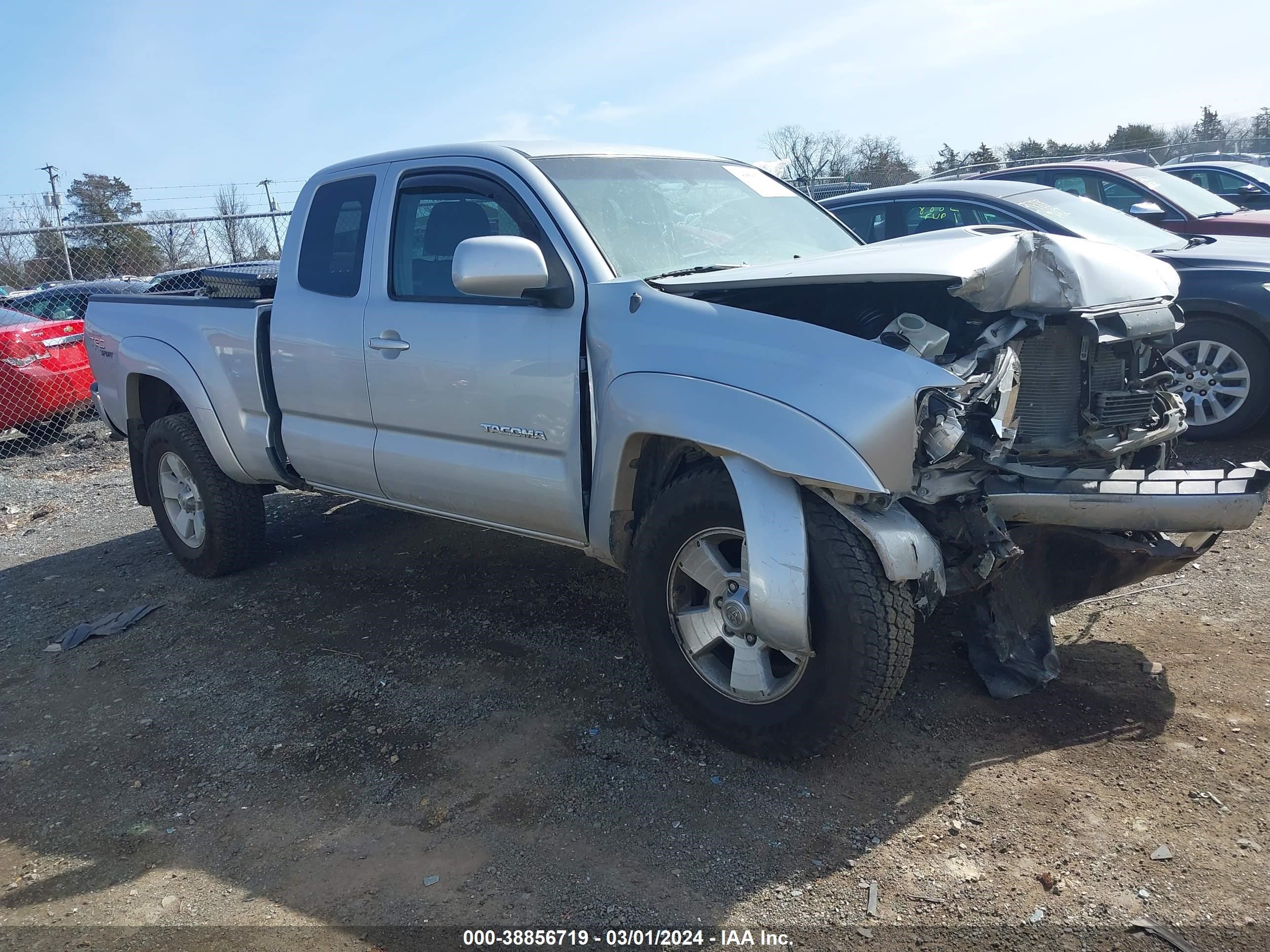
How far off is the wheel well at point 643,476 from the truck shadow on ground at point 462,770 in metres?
0.66

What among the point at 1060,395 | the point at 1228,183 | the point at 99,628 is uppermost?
the point at 1228,183

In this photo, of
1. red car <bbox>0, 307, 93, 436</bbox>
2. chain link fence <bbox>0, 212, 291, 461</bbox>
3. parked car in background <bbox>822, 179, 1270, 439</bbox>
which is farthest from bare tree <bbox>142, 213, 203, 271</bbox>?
parked car in background <bbox>822, 179, 1270, 439</bbox>

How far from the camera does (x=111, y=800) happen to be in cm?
347

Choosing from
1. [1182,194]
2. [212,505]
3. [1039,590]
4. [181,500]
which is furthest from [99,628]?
[1182,194]

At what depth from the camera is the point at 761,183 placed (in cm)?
489

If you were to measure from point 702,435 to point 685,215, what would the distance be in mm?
1435

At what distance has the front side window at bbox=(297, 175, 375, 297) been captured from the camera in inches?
177

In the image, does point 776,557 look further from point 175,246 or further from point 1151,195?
point 175,246

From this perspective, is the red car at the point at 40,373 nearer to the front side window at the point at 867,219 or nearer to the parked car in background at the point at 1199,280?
the front side window at the point at 867,219

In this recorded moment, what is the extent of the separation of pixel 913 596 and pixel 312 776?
2182mm

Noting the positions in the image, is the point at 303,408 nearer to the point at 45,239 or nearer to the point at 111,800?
the point at 111,800

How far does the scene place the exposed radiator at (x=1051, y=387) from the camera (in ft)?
11.2

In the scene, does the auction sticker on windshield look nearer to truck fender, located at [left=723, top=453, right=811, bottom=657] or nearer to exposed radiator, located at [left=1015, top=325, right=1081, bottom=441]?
exposed radiator, located at [left=1015, top=325, right=1081, bottom=441]

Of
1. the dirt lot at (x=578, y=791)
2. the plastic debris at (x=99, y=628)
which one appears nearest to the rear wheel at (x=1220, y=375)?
the dirt lot at (x=578, y=791)
